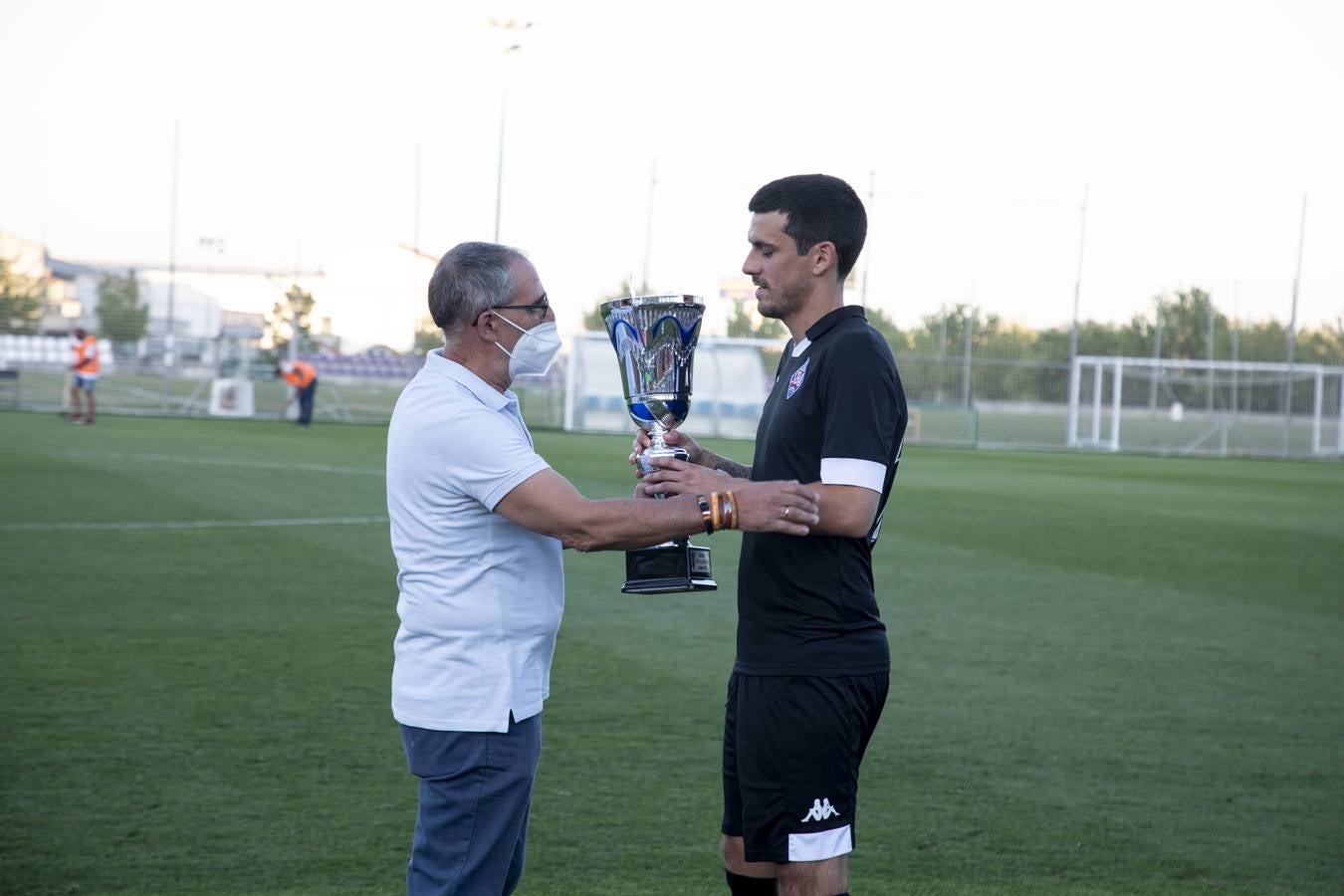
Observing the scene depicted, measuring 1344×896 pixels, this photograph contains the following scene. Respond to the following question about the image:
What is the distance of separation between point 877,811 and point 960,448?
31573 mm

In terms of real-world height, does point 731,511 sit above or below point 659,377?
below

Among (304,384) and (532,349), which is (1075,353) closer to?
(304,384)

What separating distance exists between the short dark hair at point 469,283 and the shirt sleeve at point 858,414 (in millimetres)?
809

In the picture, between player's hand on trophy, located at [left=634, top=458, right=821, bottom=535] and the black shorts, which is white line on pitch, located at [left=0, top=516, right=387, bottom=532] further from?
player's hand on trophy, located at [left=634, top=458, right=821, bottom=535]

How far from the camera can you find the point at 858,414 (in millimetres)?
3209

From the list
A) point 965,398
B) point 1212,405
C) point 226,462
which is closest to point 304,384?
point 226,462

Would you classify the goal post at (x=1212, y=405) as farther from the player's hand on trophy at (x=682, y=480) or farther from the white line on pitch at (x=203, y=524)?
the player's hand on trophy at (x=682, y=480)

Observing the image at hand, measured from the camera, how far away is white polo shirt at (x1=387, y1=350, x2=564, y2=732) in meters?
3.18

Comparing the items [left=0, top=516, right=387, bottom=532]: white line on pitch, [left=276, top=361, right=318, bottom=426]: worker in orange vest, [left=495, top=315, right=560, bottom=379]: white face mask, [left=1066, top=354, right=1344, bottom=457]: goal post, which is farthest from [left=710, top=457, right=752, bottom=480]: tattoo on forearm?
[left=1066, top=354, right=1344, bottom=457]: goal post

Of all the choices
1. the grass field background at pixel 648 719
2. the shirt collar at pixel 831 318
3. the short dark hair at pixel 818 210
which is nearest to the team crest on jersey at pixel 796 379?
Result: the shirt collar at pixel 831 318

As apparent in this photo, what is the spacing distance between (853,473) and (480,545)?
882 mm

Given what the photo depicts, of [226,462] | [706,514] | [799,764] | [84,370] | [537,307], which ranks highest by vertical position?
[537,307]

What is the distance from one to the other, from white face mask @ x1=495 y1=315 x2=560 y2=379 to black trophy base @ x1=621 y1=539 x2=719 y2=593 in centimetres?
54

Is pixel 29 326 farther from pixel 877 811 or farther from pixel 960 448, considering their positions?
pixel 877 811
